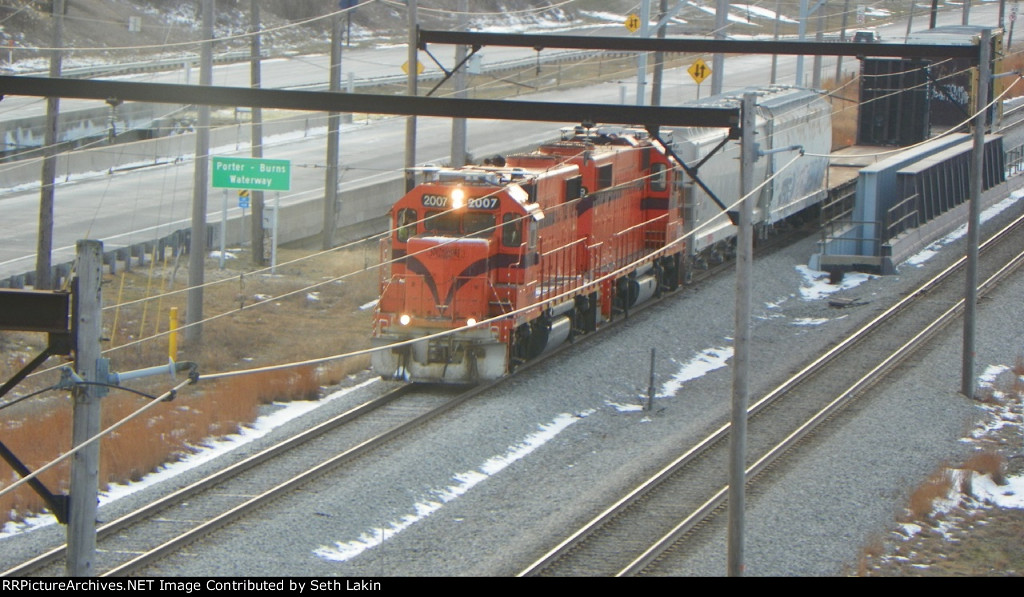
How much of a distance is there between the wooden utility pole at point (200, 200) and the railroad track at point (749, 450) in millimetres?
11723

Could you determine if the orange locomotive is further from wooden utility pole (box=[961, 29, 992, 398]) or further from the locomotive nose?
wooden utility pole (box=[961, 29, 992, 398])

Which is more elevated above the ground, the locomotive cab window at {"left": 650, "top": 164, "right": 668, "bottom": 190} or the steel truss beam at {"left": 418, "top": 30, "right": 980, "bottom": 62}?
the steel truss beam at {"left": 418, "top": 30, "right": 980, "bottom": 62}

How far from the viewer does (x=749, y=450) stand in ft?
66.9

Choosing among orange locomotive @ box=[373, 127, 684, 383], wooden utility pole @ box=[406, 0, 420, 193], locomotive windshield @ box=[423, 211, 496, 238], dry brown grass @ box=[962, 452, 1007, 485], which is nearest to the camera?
dry brown grass @ box=[962, 452, 1007, 485]

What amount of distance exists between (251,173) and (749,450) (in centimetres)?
1633

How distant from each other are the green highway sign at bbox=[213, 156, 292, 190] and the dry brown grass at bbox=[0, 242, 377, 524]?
2.77m

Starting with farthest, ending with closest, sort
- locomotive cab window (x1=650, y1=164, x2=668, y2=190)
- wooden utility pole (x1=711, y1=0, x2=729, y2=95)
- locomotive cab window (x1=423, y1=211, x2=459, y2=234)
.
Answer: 1. wooden utility pole (x1=711, y1=0, x2=729, y2=95)
2. locomotive cab window (x1=650, y1=164, x2=668, y2=190)
3. locomotive cab window (x1=423, y1=211, x2=459, y2=234)

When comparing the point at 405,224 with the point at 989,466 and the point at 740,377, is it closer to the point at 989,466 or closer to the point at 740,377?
the point at 740,377

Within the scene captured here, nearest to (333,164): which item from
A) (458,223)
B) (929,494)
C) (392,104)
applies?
(458,223)

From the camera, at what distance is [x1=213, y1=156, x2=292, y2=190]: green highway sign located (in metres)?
31.8

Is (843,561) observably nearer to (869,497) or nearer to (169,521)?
(869,497)

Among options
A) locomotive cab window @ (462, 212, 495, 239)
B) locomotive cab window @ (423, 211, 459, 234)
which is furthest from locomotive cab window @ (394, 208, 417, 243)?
locomotive cab window @ (462, 212, 495, 239)

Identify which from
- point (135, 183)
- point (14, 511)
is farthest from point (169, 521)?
point (135, 183)
